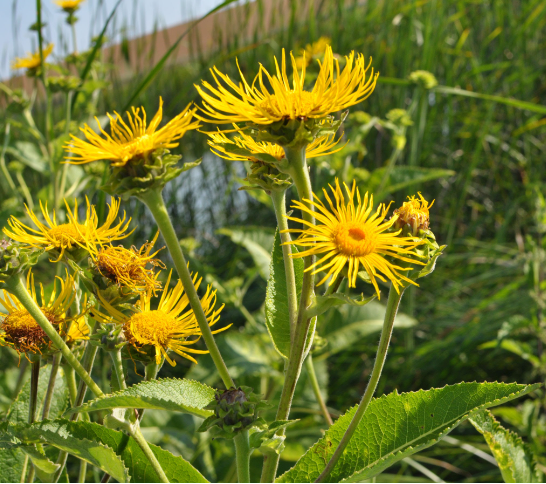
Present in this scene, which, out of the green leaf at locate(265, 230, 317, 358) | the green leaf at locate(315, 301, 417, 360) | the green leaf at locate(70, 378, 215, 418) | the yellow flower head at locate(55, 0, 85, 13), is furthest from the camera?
the yellow flower head at locate(55, 0, 85, 13)

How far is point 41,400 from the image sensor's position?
1.86ft

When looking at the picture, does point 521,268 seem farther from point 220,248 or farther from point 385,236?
point 385,236

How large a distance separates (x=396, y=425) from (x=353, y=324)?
3.03ft

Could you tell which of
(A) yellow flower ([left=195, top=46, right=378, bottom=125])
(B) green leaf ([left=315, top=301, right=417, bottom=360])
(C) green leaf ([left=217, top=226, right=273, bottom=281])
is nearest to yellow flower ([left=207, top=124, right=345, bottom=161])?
(A) yellow flower ([left=195, top=46, right=378, bottom=125])

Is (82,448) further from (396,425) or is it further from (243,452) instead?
(396,425)

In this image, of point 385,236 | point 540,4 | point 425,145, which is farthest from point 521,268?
point 385,236

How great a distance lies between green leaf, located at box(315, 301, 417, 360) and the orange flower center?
939 millimetres

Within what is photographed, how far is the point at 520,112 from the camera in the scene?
2.12 m

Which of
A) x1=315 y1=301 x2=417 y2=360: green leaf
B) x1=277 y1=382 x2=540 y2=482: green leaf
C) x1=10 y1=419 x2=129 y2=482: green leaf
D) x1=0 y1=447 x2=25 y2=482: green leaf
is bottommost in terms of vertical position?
x1=315 y1=301 x2=417 y2=360: green leaf

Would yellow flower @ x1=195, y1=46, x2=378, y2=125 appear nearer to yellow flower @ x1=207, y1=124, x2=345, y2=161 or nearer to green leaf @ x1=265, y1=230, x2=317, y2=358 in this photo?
yellow flower @ x1=207, y1=124, x2=345, y2=161

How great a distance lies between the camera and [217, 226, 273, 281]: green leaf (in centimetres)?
120

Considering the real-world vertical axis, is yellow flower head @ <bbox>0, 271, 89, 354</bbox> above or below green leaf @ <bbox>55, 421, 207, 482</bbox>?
above

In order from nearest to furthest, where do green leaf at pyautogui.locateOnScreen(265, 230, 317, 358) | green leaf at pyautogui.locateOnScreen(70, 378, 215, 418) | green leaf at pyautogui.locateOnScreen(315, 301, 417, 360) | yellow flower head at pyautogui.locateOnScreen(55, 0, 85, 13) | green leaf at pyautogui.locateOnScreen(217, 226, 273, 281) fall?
green leaf at pyautogui.locateOnScreen(70, 378, 215, 418) < green leaf at pyautogui.locateOnScreen(265, 230, 317, 358) < green leaf at pyautogui.locateOnScreen(217, 226, 273, 281) < green leaf at pyautogui.locateOnScreen(315, 301, 417, 360) < yellow flower head at pyautogui.locateOnScreen(55, 0, 85, 13)

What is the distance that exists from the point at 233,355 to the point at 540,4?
1.72m
